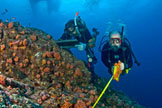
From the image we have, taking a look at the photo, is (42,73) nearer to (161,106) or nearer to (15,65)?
(15,65)

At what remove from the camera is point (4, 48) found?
471 centimetres

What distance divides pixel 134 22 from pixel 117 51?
7412cm

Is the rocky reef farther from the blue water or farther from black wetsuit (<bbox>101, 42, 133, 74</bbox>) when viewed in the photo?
the blue water

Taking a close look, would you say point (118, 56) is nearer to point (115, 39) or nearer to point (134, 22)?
point (115, 39)

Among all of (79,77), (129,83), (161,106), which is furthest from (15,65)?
(129,83)

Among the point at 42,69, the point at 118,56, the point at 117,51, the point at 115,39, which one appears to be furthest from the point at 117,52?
the point at 42,69

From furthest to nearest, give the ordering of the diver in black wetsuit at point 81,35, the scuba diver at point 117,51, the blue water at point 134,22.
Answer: the blue water at point 134,22 → the diver in black wetsuit at point 81,35 → the scuba diver at point 117,51

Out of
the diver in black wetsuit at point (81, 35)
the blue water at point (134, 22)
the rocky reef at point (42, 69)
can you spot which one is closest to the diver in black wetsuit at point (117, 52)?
the diver in black wetsuit at point (81, 35)

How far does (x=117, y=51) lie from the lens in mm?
5621

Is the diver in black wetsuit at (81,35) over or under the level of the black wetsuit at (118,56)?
over

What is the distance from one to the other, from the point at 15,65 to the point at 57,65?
55.4 inches

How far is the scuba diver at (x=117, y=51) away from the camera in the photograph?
5.16 meters

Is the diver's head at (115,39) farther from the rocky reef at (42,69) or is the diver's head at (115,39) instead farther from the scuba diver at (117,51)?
the rocky reef at (42,69)

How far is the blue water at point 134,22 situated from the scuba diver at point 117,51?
23493 mm
